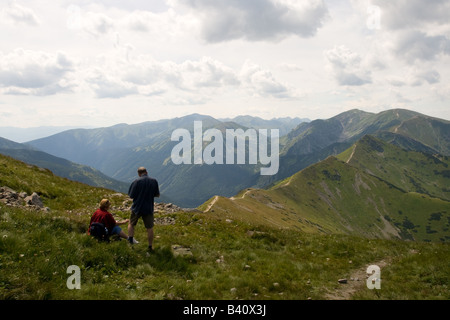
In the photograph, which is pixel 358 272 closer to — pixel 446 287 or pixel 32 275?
pixel 446 287

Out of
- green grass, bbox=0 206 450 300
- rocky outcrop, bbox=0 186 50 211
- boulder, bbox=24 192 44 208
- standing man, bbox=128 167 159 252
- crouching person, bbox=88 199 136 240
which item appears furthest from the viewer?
boulder, bbox=24 192 44 208

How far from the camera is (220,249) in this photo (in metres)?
14.8

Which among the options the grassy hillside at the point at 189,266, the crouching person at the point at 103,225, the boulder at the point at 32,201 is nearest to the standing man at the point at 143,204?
the crouching person at the point at 103,225

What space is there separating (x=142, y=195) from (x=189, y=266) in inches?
160

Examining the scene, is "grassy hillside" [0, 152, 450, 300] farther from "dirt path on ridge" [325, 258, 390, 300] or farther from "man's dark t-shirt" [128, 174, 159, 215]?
"man's dark t-shirt" [128, 174, 159, 215]

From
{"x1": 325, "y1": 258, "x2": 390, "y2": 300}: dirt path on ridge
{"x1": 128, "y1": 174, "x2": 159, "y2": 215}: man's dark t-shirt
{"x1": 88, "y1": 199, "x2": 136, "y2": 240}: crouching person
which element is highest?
{"x1": 128, "y1": 174, "x2": 159, "y2": 215}: man's dark t-shirt

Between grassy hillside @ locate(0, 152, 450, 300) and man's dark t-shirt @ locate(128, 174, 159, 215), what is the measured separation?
172cm

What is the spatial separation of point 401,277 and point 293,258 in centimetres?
507

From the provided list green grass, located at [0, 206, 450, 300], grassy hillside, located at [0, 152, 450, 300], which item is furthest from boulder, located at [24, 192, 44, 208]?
green grass, located at [0, 206, 450, 300]

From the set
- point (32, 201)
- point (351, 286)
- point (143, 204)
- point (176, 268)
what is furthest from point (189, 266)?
point (32, 201)

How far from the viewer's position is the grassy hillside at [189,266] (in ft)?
26.7

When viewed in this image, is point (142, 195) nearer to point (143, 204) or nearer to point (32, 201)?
point (143, 204)

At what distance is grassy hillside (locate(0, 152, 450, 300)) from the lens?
8.12m
